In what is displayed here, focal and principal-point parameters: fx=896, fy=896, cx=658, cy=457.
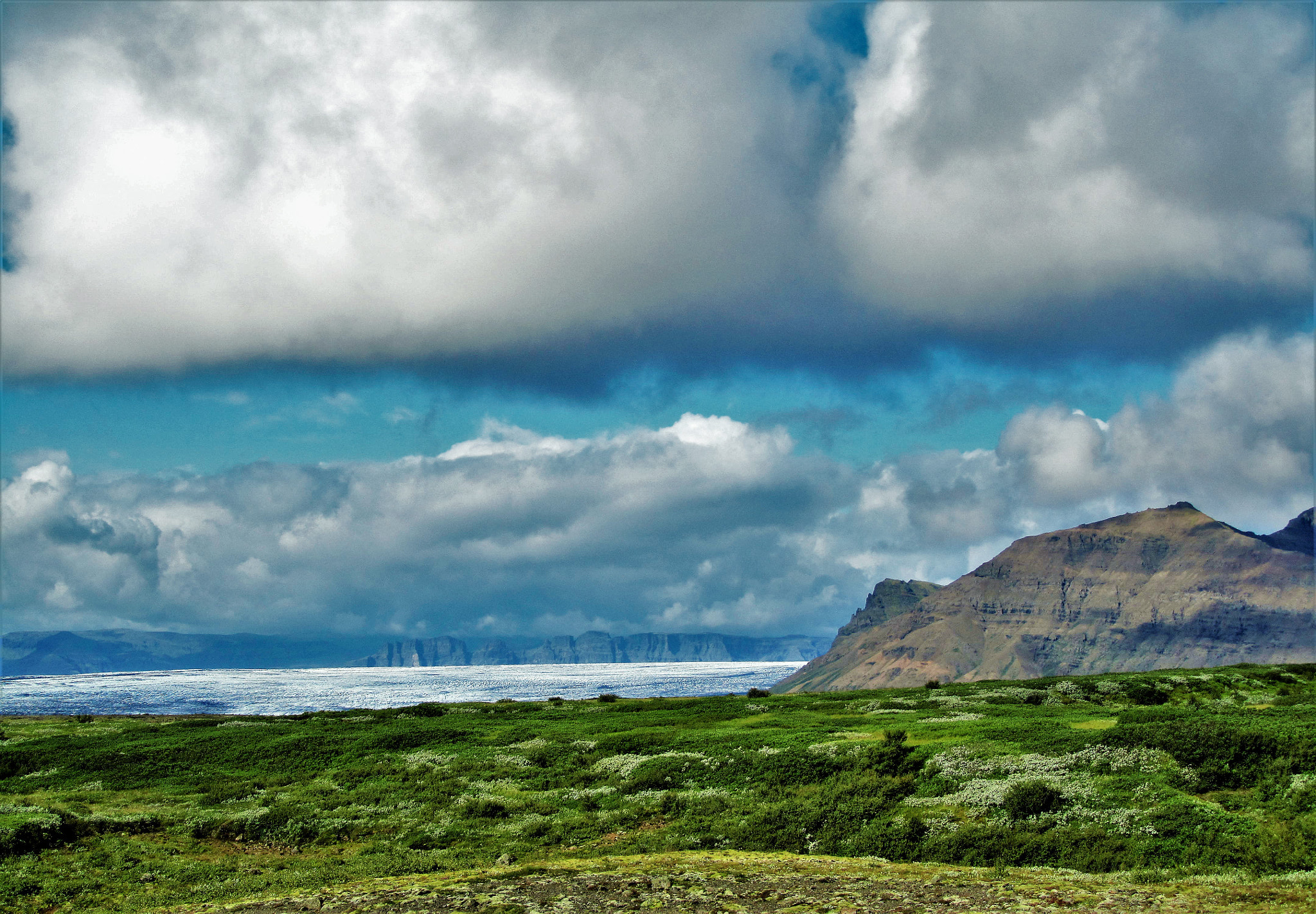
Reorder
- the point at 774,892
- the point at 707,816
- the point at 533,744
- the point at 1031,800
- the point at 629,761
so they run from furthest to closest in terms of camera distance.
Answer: the point at 533,744 → the point at 629,761 → the point at 707,816 → the point at 1031,800 → the point at 774,892

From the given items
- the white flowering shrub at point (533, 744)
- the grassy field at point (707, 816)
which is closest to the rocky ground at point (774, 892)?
the grassy field at point (707, 816)

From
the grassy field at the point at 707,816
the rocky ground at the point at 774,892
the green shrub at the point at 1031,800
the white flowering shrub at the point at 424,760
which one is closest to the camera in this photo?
the rocky ground at the point at 774,892

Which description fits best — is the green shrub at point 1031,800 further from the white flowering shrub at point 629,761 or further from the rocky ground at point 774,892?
the white flowering shrub at point 629,761

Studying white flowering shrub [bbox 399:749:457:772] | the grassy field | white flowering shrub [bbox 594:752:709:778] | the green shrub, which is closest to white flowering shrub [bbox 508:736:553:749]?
the grassy field

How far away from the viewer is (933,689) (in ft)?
250

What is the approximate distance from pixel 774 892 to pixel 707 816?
38.0 ft

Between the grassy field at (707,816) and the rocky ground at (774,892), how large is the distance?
0.41 ft

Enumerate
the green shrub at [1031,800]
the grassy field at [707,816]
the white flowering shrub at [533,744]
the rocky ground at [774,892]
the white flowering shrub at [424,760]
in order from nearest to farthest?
1. the rocky ground at [774,892]
2. the grassy field at [707,816]
3. the green shrub at [1031,800]
4. the white flowering shrub at [424,760]
5. the white flowering shrub at [533,744]

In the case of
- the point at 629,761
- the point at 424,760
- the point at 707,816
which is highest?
the point at 424,760

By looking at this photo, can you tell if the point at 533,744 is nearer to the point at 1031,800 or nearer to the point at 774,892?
the point at 1031,800

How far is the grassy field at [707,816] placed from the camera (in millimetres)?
25562

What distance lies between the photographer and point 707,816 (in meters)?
36.1

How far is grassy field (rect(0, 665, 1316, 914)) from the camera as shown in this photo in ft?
83.9

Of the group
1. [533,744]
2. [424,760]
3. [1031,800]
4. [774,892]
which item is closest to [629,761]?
[533,744]
